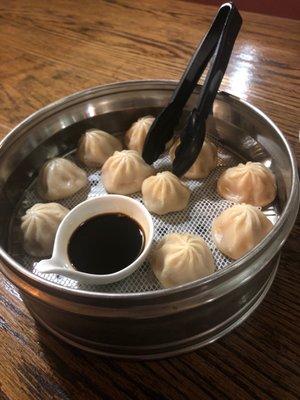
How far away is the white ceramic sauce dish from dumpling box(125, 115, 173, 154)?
0.32 m

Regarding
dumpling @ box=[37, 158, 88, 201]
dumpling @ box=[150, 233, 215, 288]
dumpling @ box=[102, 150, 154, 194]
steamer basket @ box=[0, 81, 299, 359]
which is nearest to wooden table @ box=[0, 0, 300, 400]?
steamer basket @ box=[0, 81, 299, 359]

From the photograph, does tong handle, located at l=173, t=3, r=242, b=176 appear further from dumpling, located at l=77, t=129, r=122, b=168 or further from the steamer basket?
dumpling, located at l=77, t=129, r=122, b=168

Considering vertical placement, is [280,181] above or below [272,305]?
above

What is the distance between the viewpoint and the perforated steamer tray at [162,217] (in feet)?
3.47

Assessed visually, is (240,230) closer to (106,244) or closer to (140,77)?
(106,244)

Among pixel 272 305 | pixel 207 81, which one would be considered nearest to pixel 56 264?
pixel 272 305

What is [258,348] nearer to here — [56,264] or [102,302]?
[102,302]

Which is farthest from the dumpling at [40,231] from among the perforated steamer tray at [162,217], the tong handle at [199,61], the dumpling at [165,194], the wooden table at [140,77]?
the tong handle at [199,61]

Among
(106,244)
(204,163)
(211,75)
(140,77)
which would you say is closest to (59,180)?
(106,244)

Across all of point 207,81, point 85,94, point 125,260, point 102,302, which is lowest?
point 125,260

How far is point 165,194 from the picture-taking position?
3.97ft

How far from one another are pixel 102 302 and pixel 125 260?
10.2 inches

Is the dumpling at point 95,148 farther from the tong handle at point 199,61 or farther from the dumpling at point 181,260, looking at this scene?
the dumpling at point 181,260

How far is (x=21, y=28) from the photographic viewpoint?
2.59m
